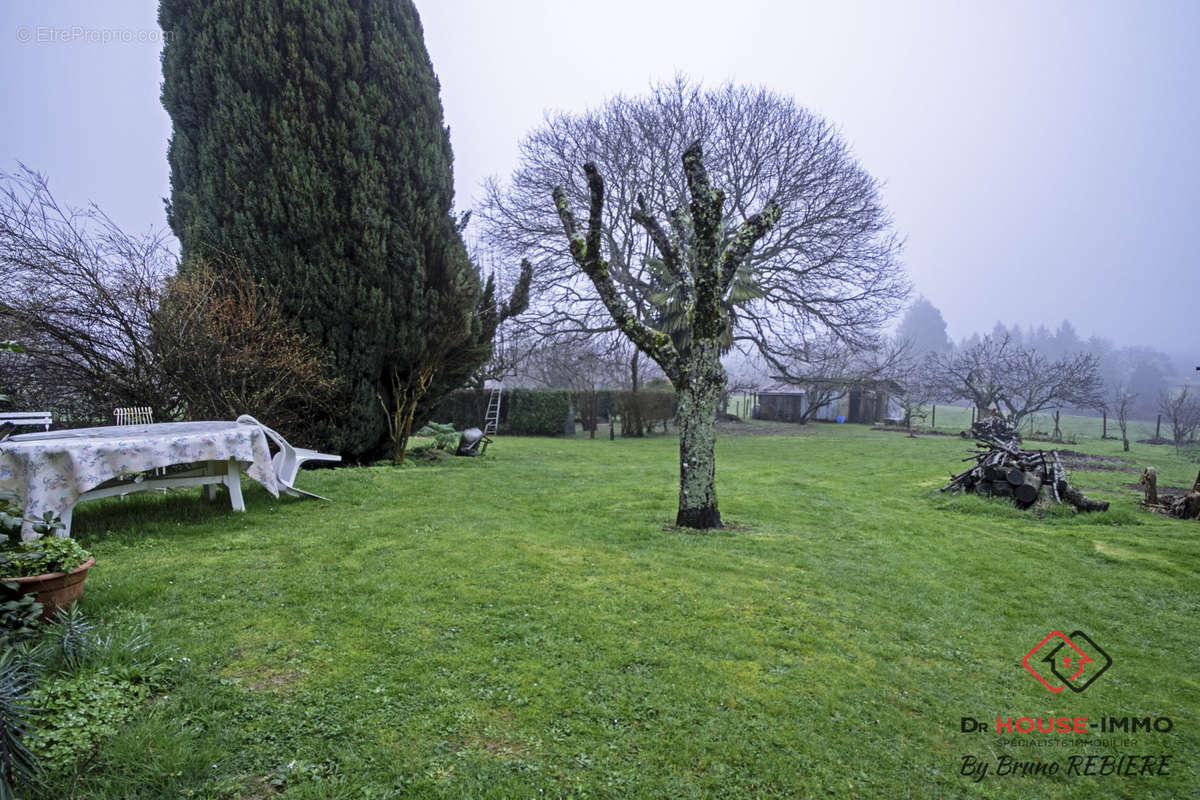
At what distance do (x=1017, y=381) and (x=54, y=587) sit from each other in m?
23.8

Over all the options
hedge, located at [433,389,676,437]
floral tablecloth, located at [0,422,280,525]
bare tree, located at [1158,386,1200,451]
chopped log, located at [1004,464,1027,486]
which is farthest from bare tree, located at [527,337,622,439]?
bare tree, located at [1158,386,1200,451]

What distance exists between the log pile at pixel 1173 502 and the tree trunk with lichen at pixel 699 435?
224 inches

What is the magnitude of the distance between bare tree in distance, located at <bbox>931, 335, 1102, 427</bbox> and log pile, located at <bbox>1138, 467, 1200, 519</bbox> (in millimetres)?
13010

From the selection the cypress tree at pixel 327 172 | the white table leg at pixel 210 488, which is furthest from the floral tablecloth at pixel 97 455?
the cypress tree at pixel 327 172

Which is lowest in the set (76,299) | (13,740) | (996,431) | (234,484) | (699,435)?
(13,740)

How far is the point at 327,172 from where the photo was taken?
7.54 meters

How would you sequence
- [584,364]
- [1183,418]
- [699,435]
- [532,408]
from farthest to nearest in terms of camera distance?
[584,364], [532,408], [1183,418], [699,435]

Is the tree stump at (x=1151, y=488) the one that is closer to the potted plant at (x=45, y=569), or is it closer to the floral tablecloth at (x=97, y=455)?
the floral tablecloth at (x=97, y=455)

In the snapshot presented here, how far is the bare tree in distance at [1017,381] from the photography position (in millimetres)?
18125

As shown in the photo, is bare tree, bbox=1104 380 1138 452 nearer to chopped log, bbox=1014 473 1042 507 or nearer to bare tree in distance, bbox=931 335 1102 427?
bare tree in distance, bbox=931 335 1102 427

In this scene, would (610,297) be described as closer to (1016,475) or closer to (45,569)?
(45,569)

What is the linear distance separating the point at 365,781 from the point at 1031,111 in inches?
3922

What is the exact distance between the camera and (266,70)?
23.7 ft

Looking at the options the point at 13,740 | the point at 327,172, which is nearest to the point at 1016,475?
the point at 13,740
